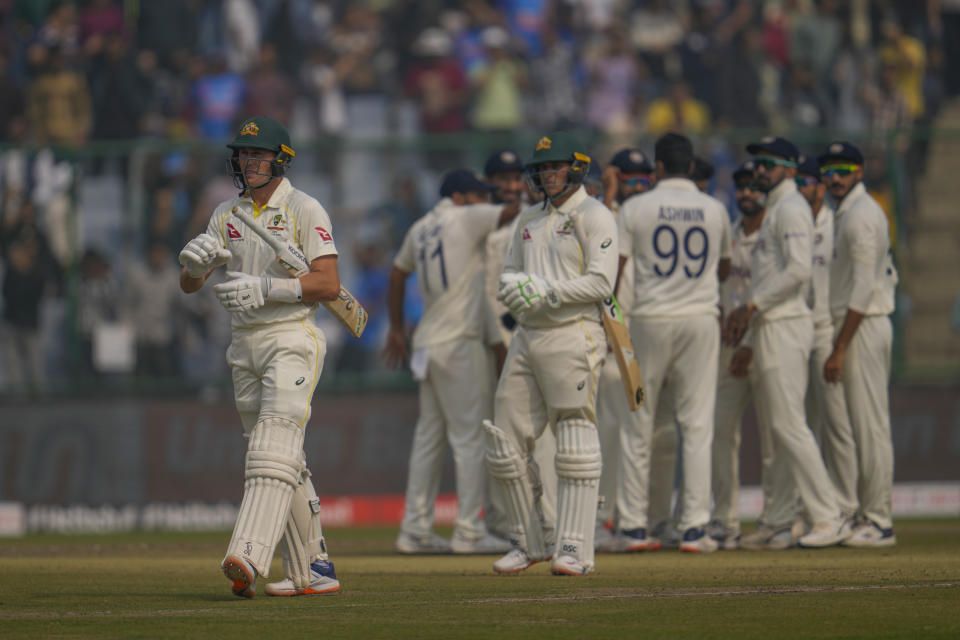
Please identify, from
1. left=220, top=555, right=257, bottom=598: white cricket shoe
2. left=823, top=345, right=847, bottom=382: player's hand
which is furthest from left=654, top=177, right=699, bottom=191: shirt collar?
left=220, top=555, right=257, bottom=598: white cricket shoe

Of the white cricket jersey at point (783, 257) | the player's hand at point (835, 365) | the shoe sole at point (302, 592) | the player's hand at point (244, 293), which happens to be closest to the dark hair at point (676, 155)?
the white cricket jersey at point (783, 257)

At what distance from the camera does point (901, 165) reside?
51.0ft

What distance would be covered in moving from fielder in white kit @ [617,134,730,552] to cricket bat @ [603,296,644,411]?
5.16ft

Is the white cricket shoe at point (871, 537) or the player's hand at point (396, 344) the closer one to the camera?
the white cricket shoe at point (871, 537)

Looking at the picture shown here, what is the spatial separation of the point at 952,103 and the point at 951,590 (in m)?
12.7

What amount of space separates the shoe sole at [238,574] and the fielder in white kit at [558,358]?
1858 mm

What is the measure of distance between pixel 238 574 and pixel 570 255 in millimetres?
2753

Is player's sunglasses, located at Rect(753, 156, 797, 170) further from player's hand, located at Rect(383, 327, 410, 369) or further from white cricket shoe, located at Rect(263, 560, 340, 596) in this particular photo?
white cricket shoe, located at Rect(263, 560, 340, 596)

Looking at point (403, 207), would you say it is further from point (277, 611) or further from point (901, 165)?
point (277, 611)

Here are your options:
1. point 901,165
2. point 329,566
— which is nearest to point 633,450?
point 329,566

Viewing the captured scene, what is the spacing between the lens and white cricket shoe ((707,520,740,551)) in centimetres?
1081

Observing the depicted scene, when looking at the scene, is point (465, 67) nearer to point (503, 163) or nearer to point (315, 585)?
point (503, 163)

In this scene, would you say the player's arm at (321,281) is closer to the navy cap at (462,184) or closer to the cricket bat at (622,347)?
the cricket bat at (622,347)

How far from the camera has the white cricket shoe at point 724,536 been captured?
10812mm
